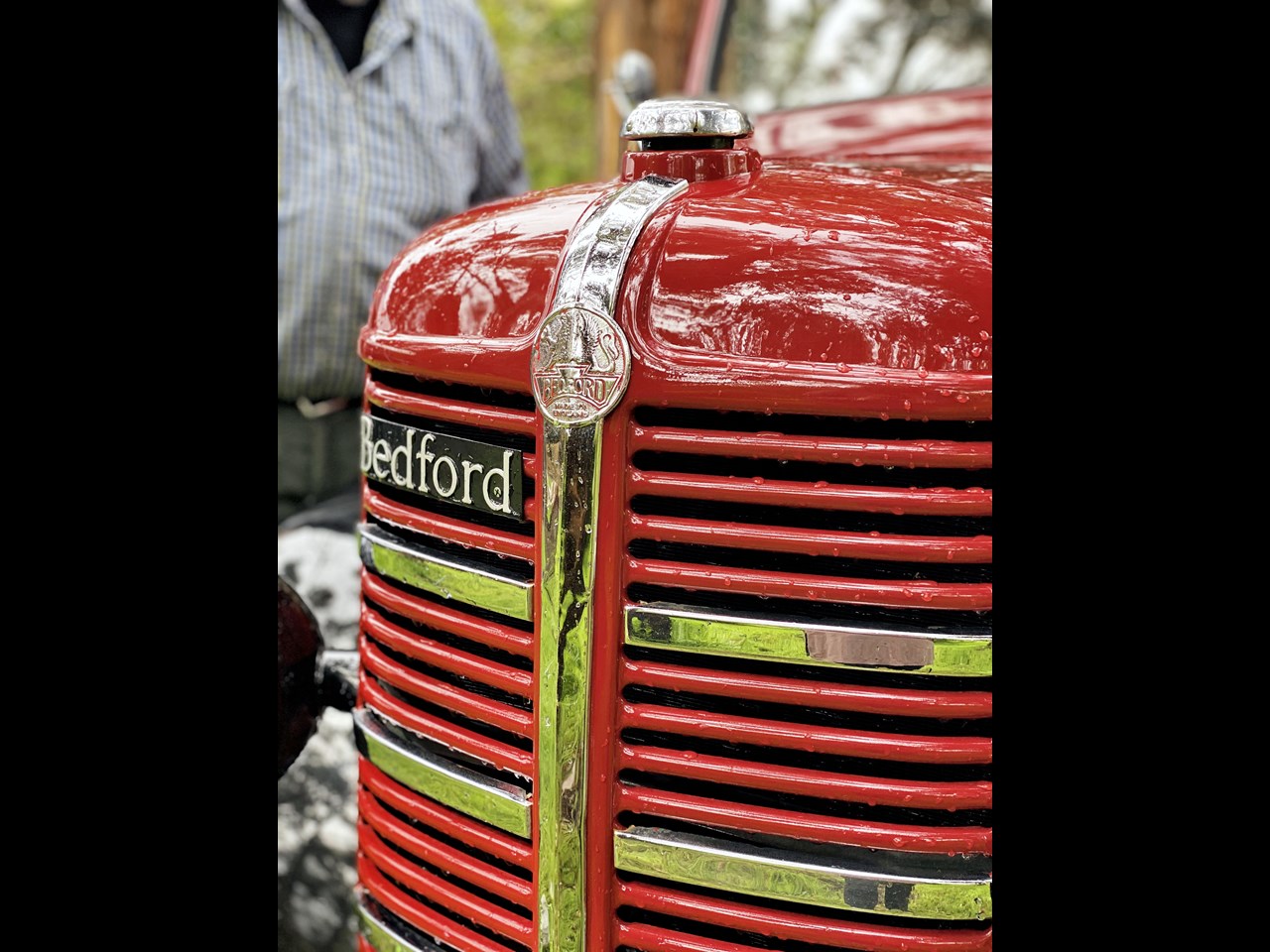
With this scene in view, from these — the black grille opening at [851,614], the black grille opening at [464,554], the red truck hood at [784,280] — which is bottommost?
the black grille opening at [851,614]

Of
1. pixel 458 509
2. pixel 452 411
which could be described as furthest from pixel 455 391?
pixel 458 509

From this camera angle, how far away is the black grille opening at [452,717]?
1472mm

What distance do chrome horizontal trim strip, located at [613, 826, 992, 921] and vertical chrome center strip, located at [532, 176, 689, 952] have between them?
0.42 feet

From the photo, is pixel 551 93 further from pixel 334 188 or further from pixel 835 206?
pixel 835 206

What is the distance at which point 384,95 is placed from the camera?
125 inches

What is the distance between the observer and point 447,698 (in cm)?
153

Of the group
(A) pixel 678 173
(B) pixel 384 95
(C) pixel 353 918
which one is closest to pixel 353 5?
(B) pixel 384 95

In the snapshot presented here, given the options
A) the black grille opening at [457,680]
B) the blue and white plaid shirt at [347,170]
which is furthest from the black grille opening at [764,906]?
the blue and white plaid shirt at [347,170]

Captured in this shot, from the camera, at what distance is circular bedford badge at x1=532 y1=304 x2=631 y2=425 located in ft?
4.22

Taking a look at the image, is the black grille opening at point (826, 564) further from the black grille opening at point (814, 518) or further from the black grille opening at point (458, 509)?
the black grille opening at point (458, 509)

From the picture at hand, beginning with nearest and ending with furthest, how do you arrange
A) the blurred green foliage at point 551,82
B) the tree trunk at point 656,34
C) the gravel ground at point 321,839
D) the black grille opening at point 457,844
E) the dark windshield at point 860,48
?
1. the black grille opening at point 457,844
2. the gravel ground at point 321,839
3. the dark windshield at point 860,48
4. the tree trunk at point 656,34
5. the blurred green foliage at point 551,82

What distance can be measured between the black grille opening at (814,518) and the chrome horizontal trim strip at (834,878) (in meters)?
0.34

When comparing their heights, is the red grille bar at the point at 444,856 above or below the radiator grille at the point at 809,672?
below
